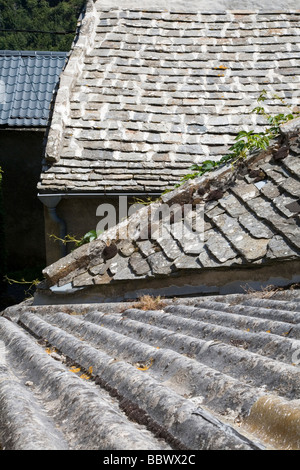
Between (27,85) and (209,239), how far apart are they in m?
12.2

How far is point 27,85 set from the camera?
1541cm

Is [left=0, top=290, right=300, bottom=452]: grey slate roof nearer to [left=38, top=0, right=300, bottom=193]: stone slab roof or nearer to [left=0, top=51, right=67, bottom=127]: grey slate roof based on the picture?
[left=38, top=0, right=300, bottom=193]: stone slab roof

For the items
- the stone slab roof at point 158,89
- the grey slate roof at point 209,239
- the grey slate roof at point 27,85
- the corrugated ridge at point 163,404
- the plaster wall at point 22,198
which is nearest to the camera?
the corrugated ridge at point 163,404

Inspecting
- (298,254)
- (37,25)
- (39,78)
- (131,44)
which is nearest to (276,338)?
(298,254)

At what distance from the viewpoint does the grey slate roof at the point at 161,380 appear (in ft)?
5.81

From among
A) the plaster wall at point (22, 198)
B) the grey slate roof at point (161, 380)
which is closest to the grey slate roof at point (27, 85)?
the plaster wall at point (22, 198)

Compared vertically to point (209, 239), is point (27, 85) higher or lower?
higher

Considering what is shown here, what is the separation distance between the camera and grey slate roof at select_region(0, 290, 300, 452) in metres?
1.77

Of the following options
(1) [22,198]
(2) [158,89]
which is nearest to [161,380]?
(2) [158,89]

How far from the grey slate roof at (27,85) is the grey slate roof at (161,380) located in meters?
11.3

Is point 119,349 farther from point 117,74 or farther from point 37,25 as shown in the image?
point 37,25

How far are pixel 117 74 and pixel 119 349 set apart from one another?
5.93 metres

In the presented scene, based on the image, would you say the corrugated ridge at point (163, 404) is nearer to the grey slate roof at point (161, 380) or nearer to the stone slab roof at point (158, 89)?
the grey slate roof at point (161, 380)

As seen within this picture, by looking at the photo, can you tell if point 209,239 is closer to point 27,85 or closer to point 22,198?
point 22,198
